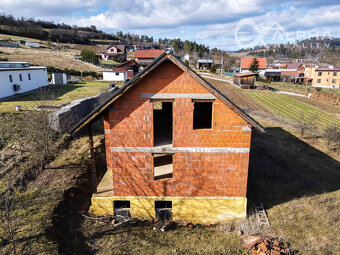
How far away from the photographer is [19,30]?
362ft

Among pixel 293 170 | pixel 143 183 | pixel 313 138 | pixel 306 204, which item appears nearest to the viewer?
pixel 143 183

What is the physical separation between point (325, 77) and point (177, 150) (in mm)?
88102

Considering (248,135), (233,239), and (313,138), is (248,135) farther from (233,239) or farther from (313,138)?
(313,138)

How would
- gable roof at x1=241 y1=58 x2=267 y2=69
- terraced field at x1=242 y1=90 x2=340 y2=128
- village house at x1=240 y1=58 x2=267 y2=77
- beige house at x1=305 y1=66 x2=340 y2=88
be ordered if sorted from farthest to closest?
gable roof at x1=241 y1=58 x2=267 y2=69, village house at x1=240 y1=58 x2=267 y2=77, beige house at x1=305 y1=66 x2=340 y2=88, terraced field at x1=242 y1=90 x2=340 y2=128

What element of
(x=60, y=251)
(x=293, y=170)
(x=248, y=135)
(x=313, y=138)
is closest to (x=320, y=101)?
(x=313, y=138)

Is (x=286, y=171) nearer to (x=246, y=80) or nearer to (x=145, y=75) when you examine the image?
(x=145, y=75)

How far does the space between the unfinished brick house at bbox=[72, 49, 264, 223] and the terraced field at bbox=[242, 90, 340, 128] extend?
29.7m

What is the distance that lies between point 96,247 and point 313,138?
2726 cm

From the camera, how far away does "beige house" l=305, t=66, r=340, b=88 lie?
3071 inches

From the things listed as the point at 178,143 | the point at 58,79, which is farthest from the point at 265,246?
the point at 58,79

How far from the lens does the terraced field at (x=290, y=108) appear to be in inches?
1496

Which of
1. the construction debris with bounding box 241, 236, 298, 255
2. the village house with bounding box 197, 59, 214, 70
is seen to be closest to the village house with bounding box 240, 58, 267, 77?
the village house with bounding box 197, 59, 214, 70

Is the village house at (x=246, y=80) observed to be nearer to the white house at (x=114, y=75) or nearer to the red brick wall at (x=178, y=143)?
the white house at (x=114, y=75)

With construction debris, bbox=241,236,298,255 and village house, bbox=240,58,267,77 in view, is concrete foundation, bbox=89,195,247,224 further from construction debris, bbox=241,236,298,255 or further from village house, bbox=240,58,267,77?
village house, bbox=240,58,267,77
